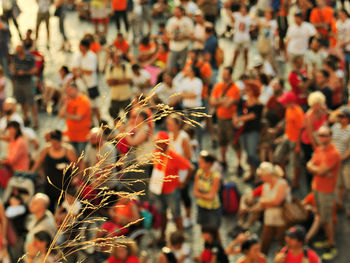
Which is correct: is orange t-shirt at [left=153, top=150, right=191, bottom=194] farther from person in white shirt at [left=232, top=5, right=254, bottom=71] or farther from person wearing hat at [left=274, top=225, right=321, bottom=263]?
person in white shirt at [left=232, top=5, right=254, bottom=71]

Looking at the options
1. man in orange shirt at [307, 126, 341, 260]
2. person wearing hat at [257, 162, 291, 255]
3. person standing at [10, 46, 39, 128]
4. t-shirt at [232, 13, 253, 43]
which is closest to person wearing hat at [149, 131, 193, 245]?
person wearing hat at [257, 162, 291, 255]

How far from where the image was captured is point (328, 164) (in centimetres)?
818

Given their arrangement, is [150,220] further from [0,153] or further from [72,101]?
[0,153]

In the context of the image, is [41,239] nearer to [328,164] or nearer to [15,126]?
[15,126]

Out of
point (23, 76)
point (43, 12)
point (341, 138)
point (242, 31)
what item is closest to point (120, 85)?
point (23, 76)

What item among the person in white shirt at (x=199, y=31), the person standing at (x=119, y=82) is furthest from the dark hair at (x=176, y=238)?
the person in white shirt at (x=199, y=31)

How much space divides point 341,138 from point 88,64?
4.32 m

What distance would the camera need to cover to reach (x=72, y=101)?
9.59 metres

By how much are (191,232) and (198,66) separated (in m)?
2.99

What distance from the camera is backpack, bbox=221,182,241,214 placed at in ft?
30.6

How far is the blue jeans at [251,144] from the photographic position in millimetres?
9906

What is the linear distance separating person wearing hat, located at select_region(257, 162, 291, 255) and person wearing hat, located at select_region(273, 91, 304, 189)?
1.37 metres

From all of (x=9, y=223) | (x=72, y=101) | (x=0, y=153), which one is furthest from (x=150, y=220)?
(x=0, y=153)

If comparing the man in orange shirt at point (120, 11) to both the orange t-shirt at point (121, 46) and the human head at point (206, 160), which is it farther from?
the human head at point (206, 160)
